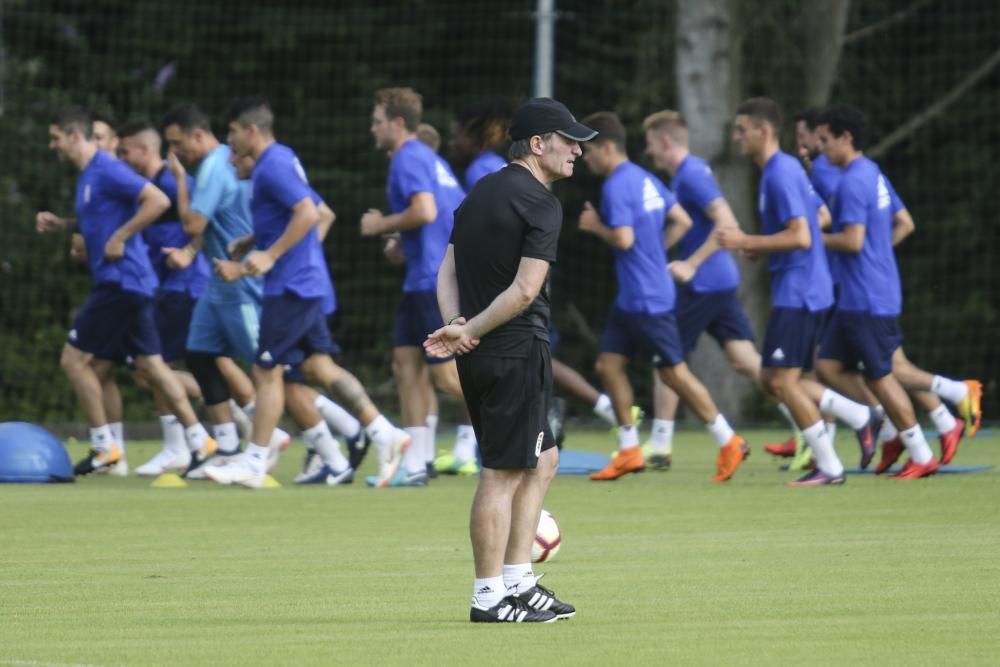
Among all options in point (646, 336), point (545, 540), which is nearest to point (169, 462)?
point (646, 336)

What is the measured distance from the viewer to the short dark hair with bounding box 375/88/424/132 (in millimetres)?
13844

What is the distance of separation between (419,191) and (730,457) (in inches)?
108

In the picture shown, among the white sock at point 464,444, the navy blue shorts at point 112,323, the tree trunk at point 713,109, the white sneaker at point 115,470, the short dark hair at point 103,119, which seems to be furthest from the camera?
the tree trunk at point 713,109

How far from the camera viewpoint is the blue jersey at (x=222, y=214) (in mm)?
14188

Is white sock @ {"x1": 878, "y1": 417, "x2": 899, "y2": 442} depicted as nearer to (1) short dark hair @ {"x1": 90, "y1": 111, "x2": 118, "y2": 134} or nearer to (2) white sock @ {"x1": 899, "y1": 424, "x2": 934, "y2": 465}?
(2) white sock @ {"x1": 899, "y1": 424, "x2": 934, "y2": 465}

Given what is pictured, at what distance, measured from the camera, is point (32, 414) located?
2295cm

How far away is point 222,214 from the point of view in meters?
14.5

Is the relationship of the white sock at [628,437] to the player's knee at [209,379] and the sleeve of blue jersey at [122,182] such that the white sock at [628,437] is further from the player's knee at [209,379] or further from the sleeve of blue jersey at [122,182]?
the sleeve of blue jersey at [122,182]

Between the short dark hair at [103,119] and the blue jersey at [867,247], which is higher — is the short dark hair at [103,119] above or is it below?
above

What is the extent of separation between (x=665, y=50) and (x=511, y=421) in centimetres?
1939

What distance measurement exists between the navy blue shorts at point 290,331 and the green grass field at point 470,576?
0.88 m

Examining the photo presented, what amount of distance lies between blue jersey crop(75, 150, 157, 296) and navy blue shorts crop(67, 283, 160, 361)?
7cm

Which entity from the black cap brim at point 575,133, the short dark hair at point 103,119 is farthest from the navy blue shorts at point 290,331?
the black cap brim at point 575,133

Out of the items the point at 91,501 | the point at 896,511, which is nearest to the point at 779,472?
the point at 896,511
